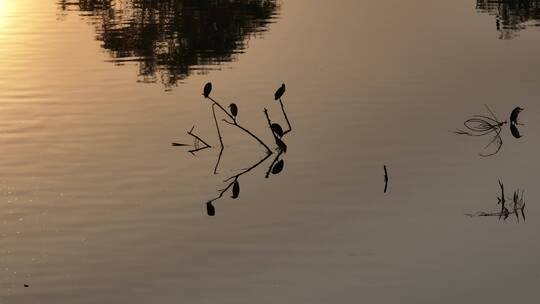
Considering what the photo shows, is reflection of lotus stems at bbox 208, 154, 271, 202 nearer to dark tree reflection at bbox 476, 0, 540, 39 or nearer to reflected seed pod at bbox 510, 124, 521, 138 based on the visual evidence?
reflected seed pod at bbox 510, 124, 521, 138

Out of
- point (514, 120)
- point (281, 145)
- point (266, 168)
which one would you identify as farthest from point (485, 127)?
point (266, 168)

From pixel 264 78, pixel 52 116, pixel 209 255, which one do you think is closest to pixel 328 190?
pixel 209 255

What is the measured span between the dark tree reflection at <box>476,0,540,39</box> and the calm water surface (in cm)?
24

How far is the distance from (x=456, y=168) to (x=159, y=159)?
4.11m

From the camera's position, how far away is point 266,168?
17.9 meters

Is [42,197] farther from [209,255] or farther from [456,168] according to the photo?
[456,168]

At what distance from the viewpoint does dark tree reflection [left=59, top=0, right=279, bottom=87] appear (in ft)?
94.0

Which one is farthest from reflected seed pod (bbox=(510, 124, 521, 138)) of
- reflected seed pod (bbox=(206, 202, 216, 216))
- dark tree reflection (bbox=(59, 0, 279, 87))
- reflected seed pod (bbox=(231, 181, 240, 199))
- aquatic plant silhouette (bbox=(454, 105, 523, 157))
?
dark tree reflection (bbox=(59, 0, 279, 87))

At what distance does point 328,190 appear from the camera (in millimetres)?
16422

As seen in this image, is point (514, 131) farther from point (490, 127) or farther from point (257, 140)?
point (257, 140)

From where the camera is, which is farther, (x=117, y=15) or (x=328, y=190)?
(x=117, y=15)

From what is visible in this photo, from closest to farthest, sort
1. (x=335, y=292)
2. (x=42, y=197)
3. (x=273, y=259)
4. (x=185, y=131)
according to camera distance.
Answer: (x=335, y=292) < (x=273, y=259) < (x=42, y=197) < (x=185, y=131)

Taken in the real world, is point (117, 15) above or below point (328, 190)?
below

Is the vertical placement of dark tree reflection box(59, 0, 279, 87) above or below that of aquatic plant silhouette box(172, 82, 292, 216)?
below
